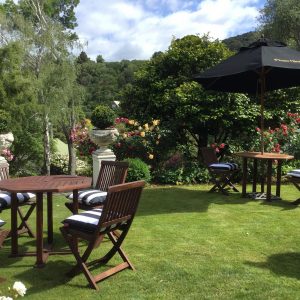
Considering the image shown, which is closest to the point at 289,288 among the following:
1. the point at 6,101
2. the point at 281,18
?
the point at 6,101

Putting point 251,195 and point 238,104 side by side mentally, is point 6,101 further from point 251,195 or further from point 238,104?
point 251,195

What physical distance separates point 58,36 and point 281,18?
16.2m

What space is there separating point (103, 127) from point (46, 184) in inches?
175

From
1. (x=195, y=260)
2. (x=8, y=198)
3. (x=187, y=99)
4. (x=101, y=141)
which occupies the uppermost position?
(x=187, y=99)

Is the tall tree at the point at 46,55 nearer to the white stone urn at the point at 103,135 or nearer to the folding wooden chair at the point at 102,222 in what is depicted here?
the white stone urn at the point at 103,135

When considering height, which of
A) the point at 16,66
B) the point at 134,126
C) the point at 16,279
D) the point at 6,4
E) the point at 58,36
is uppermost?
the point at 6,4

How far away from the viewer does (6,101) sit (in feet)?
37.7

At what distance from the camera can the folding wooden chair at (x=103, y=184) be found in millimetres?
4773

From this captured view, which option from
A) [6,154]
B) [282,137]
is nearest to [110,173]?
[6,154]

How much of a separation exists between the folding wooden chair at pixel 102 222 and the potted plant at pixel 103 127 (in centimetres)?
456

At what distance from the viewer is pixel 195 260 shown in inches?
167

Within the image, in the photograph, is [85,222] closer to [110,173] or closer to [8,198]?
[8,198]

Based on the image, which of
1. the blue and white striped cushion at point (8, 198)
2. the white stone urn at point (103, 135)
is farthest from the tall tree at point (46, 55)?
the blue and white striped cushion at point (8, 198)

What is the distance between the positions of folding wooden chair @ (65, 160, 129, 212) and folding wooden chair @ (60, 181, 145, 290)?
854 mm
